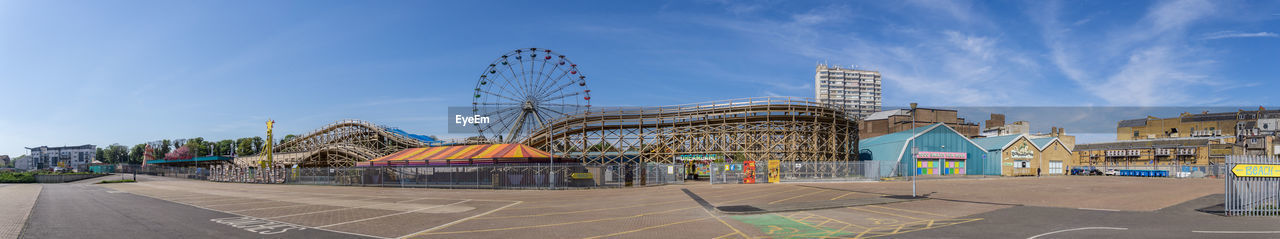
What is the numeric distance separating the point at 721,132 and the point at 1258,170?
3343 cm

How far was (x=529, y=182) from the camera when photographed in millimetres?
36438

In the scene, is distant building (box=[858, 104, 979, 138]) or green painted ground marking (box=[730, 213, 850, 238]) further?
distant building (box=[858, 104, 979, 138])

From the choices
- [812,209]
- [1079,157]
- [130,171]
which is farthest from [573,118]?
[130,171]

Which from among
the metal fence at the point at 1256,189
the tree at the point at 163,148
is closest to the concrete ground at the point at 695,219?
the metal fence at the point at 1256,189

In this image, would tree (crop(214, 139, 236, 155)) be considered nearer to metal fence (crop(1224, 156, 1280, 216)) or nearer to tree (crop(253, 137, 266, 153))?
tree (crop(253, 137, 266, 153))

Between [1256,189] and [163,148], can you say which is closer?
[1256,189]

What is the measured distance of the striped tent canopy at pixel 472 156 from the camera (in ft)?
136

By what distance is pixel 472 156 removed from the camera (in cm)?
4319

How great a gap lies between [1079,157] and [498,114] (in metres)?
82.7

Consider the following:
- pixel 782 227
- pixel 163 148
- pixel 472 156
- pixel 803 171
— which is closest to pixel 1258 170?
A: pixel 782 227

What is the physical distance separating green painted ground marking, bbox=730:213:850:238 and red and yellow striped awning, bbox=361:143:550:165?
26186 mm

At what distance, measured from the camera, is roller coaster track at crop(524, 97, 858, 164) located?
1884 inches

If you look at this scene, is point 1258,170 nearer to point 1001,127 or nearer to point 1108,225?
point 1108,225

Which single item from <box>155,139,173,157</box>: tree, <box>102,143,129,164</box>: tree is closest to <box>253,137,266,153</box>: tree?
<box>155,139,173,157</box>: tree
